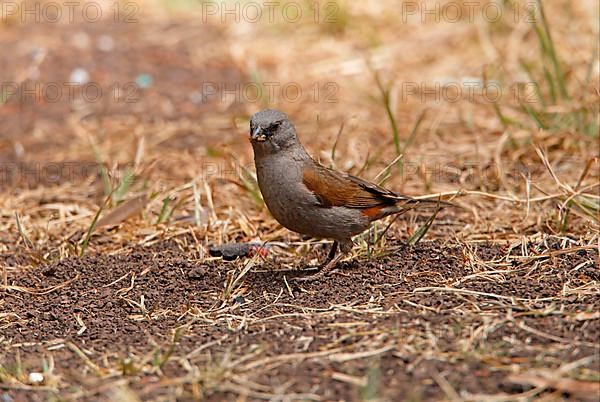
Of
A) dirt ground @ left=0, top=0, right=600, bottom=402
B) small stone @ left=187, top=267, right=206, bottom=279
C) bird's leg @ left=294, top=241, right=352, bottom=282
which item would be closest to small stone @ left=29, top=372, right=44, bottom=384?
dirt ground @ left=0, top=0, right=600, bottom=402

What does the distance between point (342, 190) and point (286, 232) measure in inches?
31.2

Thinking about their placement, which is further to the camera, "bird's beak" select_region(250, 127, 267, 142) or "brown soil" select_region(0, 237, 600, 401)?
"bird's beak" select_region(250, 127, 267, 142)

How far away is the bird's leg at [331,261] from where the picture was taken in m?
4.70

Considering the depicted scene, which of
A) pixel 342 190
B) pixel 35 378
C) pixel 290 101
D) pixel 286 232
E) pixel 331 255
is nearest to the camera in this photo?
pixel 35 378

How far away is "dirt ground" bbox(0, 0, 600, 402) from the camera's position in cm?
347

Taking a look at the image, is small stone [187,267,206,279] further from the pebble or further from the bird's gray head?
the pebble

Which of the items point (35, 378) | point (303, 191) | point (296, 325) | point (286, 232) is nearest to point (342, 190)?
point (303, 191)

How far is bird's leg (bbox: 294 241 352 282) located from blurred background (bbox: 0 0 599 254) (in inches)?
22.7

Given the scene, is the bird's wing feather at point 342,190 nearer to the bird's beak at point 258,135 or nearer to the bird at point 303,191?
the bird at point 303,191

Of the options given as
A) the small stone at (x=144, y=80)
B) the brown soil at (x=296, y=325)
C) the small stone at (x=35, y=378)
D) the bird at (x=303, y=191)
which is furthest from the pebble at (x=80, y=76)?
the small stone at (x=35, y=378)

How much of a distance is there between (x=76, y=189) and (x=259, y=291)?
2.37m

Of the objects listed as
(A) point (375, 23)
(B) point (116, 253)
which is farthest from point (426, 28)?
(B) point (116, 253)

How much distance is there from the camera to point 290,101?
843cm

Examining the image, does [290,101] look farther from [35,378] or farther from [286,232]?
[35,378]
